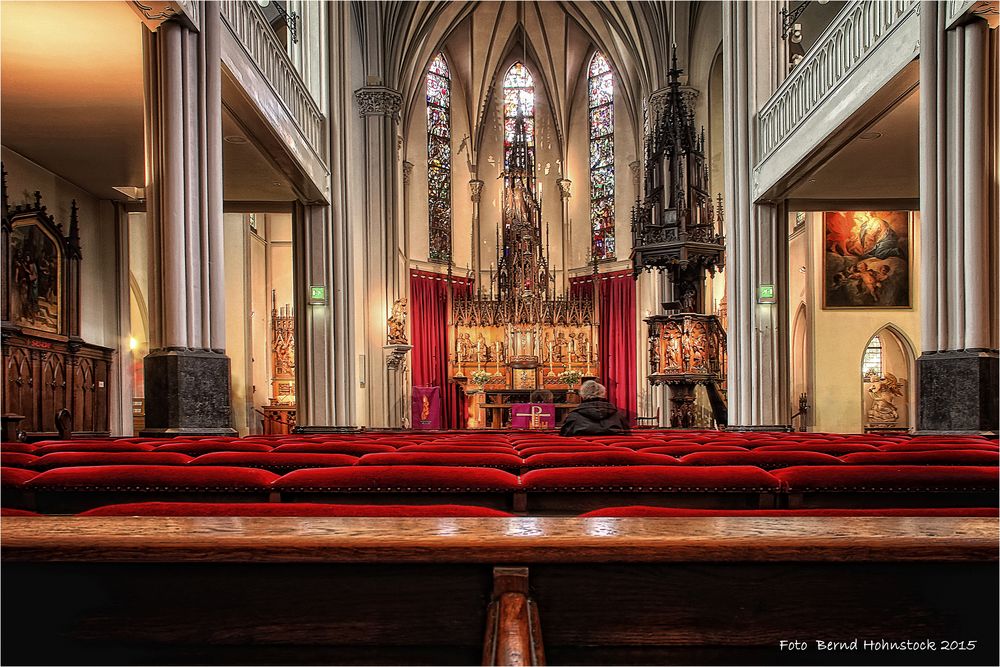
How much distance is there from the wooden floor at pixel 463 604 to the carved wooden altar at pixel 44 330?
9938mm

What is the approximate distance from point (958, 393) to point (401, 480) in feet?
20.5

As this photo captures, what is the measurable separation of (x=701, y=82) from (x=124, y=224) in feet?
55.8

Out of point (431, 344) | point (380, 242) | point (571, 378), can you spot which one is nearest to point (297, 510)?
point (380, 242)

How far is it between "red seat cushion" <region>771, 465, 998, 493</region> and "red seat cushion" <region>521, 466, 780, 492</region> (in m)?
0.13

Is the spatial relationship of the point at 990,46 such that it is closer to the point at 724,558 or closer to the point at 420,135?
the point at 724,558

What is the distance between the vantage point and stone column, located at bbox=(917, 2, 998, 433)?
280 inches

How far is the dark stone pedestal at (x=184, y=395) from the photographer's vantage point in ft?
22.3

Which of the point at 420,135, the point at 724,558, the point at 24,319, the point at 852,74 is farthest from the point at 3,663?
the point at 420,135

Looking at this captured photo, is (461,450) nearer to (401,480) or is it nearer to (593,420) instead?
(401,480)

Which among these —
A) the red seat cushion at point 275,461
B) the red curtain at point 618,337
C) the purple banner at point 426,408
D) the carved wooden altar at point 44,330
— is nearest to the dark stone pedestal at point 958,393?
the red seat cushion at point 275,461

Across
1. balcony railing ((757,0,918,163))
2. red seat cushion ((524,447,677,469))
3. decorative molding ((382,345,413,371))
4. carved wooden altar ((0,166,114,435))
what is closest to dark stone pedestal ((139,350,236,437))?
carved wooden altar ((0,166,114,435))

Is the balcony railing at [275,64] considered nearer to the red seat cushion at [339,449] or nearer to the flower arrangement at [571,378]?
the red seat cushion at [339,449]

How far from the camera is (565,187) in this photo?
2975 centimetres

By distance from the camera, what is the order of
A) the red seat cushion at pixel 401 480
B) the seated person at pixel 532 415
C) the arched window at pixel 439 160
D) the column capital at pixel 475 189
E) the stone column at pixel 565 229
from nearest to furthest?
1. the red seat cushion at pixel 401 480
2. the seated person at pixel 532 415
3. the arched window at pixel 439 160
4. the stone column at pixel 565 229
5. the column capital at pixel 475 189
